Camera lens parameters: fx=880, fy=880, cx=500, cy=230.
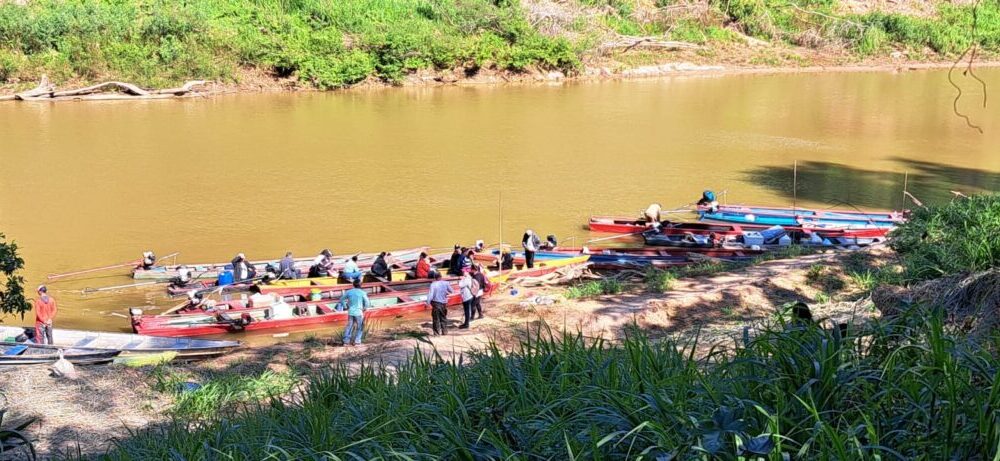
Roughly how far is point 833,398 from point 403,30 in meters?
43.8

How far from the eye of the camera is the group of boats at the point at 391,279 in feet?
37.6

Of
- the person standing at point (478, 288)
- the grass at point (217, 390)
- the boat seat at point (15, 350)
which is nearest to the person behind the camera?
the grass at point (217, 390)

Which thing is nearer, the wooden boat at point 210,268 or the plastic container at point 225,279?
the plastic container at point 225,279

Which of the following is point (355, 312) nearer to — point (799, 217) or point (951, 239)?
point (951, 239)

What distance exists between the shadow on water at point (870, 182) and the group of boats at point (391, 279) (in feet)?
6.90

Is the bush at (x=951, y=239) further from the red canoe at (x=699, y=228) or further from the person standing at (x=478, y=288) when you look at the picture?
the red canoe at (x=699, y=228)

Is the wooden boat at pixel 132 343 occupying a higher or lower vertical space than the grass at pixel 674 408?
lower

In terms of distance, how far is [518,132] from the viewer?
3138cm

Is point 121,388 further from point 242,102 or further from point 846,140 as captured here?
point 242,102

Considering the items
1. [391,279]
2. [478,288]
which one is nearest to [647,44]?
[391,279]

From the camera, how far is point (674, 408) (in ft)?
11.6

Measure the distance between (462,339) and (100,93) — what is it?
1310 inches

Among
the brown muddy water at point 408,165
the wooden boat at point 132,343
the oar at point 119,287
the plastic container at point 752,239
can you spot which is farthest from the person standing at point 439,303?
the plastic container at point 752,239

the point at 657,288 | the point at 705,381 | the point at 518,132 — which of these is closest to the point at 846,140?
the point at 518,132
